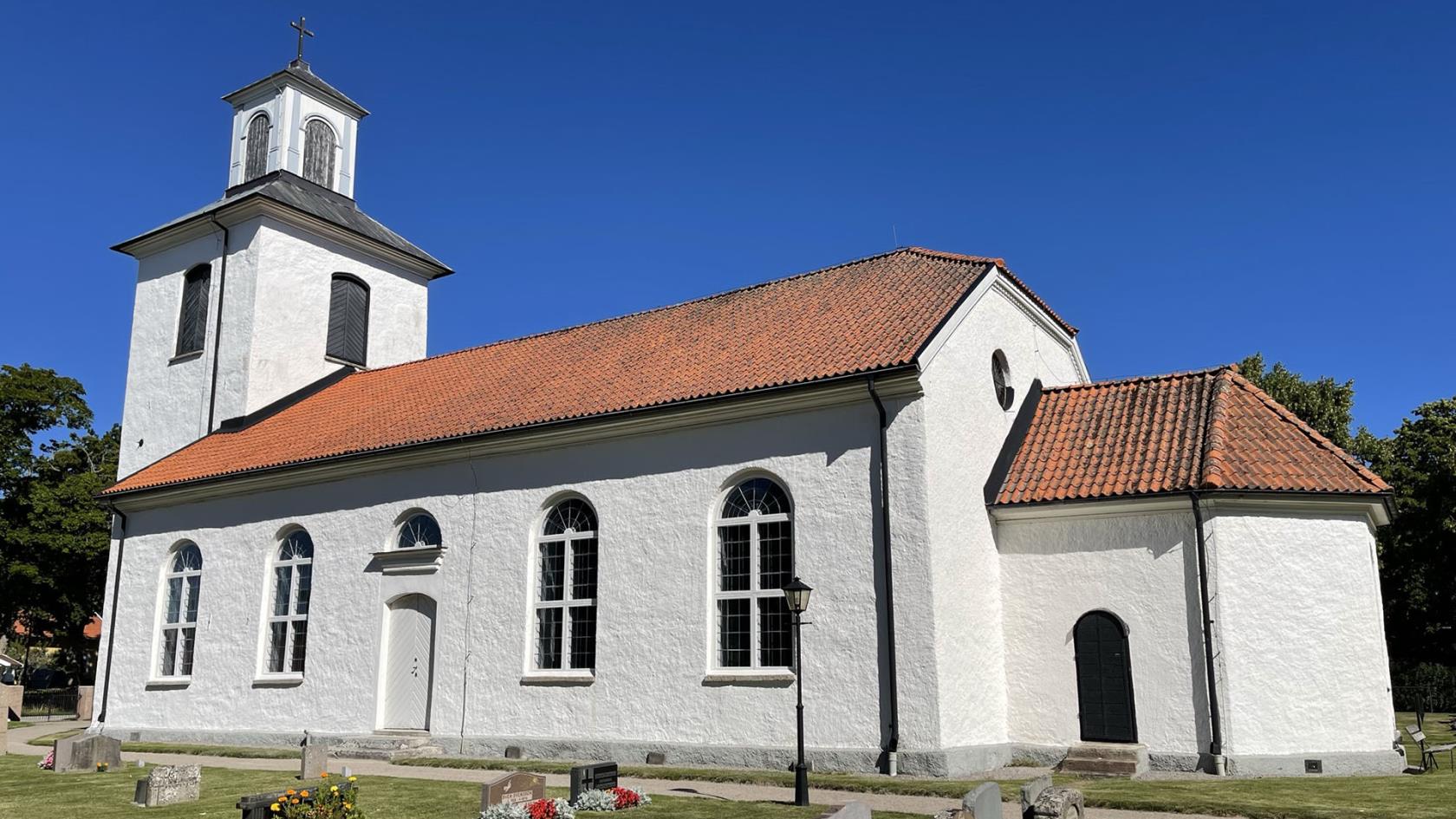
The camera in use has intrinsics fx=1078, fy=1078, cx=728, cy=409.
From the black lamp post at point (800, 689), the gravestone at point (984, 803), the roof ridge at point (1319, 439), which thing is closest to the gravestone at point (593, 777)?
the black lamp post at point (800, 689)

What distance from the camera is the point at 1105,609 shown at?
16.2 m

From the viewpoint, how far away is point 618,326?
23.3m

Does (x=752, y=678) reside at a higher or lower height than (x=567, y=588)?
lower

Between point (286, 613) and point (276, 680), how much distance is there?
1.41m

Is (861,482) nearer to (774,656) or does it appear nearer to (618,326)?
(774,656)

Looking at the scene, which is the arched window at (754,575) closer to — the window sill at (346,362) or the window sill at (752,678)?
the window sill at (752,678)

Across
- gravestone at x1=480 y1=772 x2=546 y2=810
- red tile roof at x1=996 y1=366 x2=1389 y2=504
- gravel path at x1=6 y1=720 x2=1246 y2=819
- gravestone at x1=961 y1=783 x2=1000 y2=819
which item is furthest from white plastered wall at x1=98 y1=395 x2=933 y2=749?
gravestone at x1=961 y1=783 x2=1000 y2=819

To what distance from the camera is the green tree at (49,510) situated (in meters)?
37.0

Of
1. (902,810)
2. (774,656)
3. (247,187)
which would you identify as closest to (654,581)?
(774,656)

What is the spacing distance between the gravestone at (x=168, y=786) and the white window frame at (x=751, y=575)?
7.28m

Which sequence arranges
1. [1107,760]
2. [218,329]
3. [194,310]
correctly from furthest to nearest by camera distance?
[194,310] < [218,329] < [1107,760]

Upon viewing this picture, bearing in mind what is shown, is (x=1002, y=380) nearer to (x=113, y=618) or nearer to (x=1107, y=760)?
(x=1107, y=760)

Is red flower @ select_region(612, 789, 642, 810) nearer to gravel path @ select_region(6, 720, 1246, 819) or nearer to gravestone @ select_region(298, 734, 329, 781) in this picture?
gravel path @ select_region(6, 720, 1246, 819)

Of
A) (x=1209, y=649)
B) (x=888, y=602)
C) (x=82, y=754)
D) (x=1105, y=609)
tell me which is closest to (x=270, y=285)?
(x=82, y=754)
